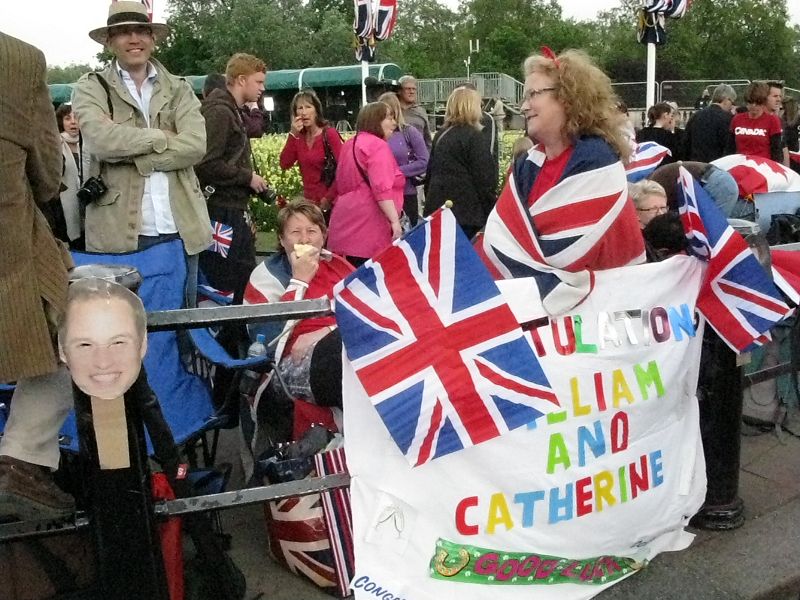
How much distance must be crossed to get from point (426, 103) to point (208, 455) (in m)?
36.0

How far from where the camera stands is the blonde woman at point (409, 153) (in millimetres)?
7254

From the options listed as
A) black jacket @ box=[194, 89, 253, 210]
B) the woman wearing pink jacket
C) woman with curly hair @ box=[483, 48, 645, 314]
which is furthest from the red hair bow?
the woman wearing pink jacket

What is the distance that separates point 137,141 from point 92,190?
322 mm

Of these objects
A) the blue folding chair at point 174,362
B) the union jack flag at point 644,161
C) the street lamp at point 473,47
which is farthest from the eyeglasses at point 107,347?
the street lamp at point 473,47

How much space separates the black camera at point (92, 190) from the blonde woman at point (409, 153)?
3.49m

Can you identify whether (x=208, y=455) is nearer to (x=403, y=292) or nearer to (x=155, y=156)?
(x=155, y=156)

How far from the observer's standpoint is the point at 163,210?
4.02 m

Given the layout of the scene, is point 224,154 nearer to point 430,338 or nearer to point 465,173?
point 465,173

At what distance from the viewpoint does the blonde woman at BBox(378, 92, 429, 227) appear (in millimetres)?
7254

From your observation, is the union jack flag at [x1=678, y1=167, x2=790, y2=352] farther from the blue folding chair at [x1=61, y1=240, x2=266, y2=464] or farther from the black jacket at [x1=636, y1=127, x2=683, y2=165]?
the black jacket at [x1=636, y1=127, x2=683, y2=165]

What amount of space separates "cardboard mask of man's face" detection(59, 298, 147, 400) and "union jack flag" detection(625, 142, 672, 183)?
13.5 feet

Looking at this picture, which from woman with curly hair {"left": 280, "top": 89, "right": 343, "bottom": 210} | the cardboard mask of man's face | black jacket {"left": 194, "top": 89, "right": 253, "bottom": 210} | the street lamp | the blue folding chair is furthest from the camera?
the street lamp

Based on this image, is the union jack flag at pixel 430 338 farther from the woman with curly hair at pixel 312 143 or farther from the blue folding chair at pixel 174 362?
the woman with curly hair at pixel 312 143

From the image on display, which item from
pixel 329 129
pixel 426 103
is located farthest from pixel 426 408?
pixel 426 103
